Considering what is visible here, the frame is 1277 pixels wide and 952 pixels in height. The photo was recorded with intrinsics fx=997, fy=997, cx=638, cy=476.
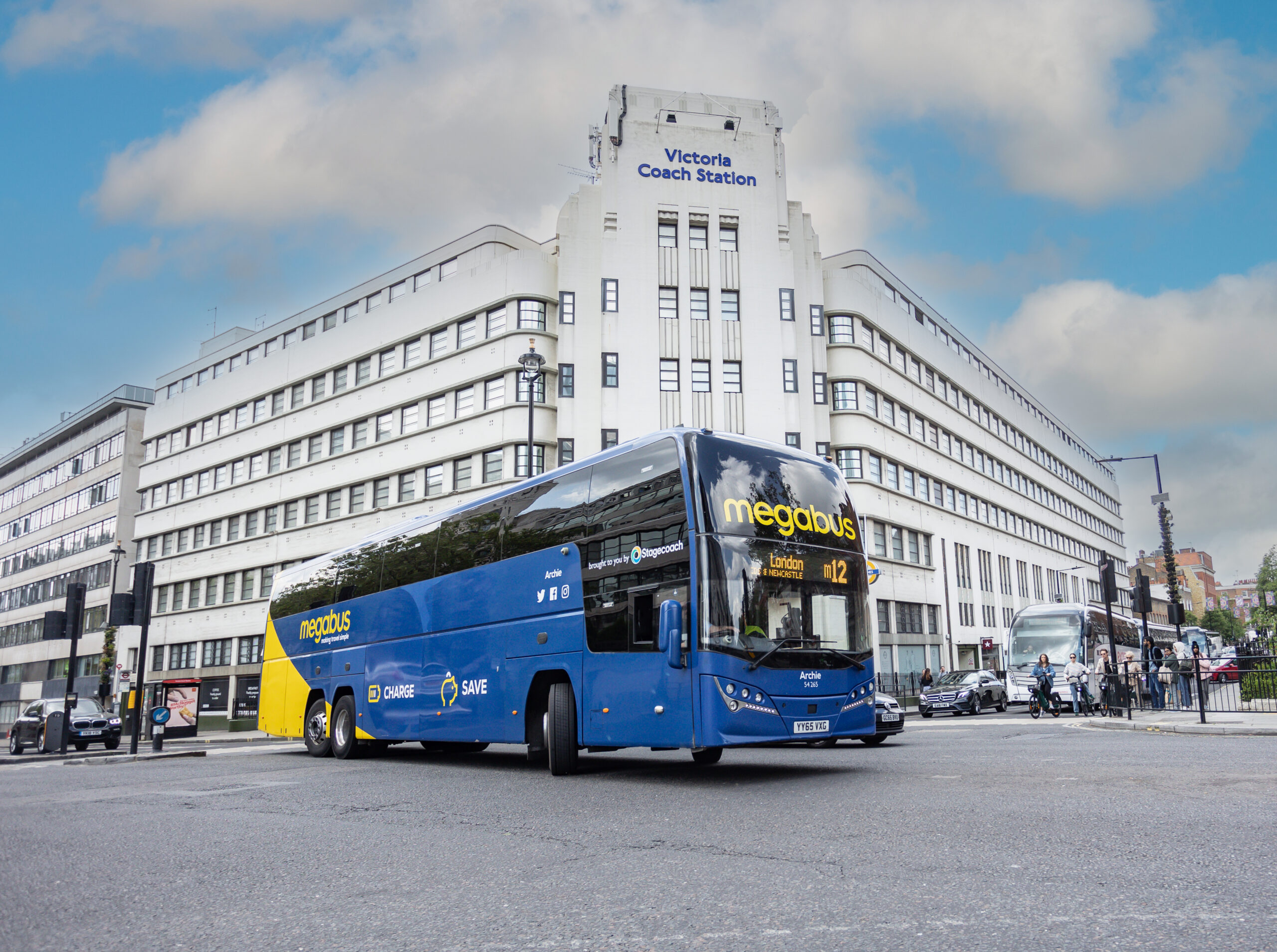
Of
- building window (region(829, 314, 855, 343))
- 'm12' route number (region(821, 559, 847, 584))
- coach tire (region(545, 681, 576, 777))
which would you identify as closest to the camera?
'm12' route number (region(821, 559, 847, 584))

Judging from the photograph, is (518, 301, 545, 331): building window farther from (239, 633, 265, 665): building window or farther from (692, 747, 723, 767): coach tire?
(692, 747, 723, 767): coach tire

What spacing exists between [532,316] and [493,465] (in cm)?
692

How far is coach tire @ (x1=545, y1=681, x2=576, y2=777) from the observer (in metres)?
12.0

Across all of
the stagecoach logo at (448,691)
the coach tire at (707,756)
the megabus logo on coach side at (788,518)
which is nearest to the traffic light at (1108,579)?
the coach tire at (707,756)

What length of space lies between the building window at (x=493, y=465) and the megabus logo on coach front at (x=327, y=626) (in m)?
24.5

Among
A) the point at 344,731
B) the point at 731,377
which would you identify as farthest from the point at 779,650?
the point at 731,377

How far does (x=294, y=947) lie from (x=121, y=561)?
68.9 meters

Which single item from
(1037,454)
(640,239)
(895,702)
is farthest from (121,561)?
(1037,454)

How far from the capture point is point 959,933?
404 cm

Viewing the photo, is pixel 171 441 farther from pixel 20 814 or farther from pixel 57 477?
pixel 20 814

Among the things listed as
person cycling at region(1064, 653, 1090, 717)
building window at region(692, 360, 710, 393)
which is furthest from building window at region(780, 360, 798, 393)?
person cycling at region(1064, 653, 1090, 717)

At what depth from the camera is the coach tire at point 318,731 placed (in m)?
17.6

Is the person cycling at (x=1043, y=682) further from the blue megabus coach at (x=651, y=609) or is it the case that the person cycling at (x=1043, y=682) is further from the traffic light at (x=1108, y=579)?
the blue megabus coach at (x=651, y=609)

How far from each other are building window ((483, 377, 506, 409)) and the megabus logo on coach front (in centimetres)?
2575
